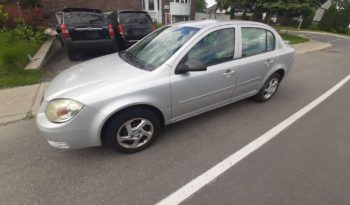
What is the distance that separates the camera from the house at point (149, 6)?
1366 centimetres

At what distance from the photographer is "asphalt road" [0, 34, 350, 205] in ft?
7.11

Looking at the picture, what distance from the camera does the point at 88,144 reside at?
243cm

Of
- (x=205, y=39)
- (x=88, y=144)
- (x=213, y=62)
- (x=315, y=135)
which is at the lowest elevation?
(x=315, y=135)

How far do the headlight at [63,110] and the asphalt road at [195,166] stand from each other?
656 millimetres

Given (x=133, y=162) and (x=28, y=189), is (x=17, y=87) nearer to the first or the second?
(x=28, y=189)

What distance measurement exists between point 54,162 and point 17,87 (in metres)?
3.11

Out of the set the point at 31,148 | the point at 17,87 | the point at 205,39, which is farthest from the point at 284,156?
the point at 17,87

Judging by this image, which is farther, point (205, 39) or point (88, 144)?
point (205, 39)

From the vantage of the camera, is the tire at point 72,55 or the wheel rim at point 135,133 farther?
the tire at point 72,55

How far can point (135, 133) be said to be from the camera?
2662mm

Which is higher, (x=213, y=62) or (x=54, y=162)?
(x=213, y=62)

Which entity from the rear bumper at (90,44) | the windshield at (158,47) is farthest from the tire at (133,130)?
the rear bumper at (90,44)

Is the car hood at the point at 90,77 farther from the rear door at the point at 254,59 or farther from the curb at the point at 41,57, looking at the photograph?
the curb at the point at 41,57

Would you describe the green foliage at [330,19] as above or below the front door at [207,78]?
below
